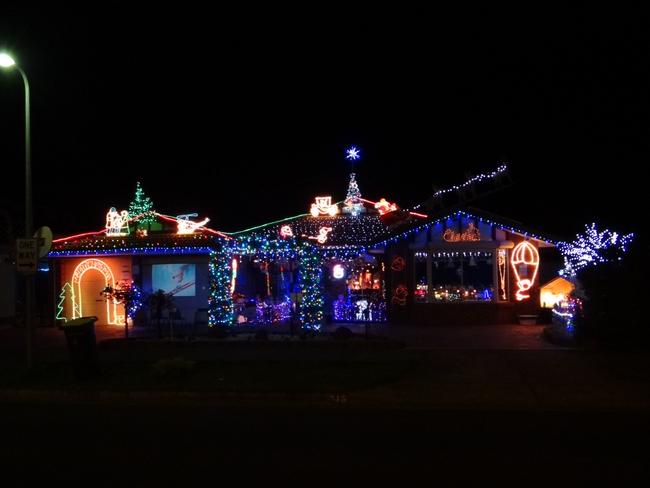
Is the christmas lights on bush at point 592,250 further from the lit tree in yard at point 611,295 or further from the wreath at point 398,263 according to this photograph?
the wreath at point 398,263

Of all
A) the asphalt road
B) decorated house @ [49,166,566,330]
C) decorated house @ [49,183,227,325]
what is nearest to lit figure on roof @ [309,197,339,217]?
decorated house @ [49,166,566,330]

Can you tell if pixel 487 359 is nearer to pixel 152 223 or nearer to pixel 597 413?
pixel 597 413

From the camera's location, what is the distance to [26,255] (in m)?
13.7

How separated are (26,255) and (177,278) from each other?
30.5ft

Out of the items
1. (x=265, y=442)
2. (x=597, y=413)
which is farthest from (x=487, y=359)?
(x=265, y=442)

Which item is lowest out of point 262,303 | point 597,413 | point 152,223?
point 597,413

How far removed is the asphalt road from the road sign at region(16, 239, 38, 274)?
12.8ft

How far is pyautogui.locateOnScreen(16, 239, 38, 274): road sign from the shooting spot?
13633 mm

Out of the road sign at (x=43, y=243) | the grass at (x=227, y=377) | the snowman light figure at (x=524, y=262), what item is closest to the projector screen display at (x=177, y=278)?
the grass at (x=227, y=377)

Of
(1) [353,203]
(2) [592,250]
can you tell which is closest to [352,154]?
(1) [353,203]

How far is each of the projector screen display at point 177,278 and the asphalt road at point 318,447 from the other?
480 inches

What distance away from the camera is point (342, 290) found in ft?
80.5

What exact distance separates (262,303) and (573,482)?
1663 centimetres

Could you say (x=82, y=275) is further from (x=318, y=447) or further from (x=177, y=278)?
(x=318, y=447)
